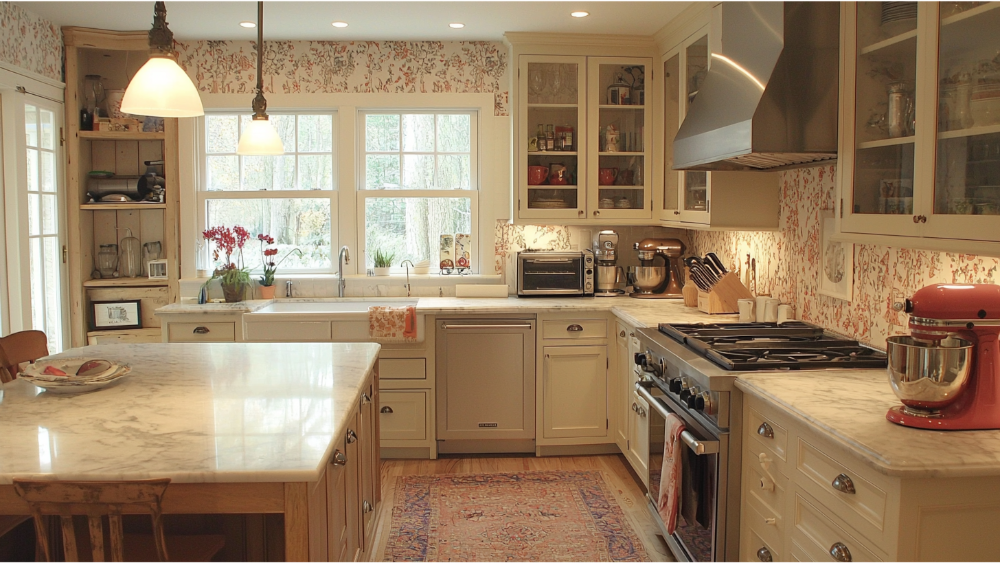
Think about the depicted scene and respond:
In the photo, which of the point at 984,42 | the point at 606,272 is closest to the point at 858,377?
the point at 984,42

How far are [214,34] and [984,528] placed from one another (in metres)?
4.62

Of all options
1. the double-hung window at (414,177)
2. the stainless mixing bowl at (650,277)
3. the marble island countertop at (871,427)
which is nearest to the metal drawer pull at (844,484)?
the marble island countertop at (871,427)

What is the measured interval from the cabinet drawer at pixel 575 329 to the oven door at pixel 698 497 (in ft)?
4.31

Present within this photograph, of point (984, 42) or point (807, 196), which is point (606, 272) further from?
point (984, 42)

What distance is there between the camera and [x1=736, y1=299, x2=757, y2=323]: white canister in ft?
12.2

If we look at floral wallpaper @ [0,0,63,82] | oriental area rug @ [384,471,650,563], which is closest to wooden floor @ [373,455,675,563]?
oriental area rug @ [384,471,650,563]

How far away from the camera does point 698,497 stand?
2.73m

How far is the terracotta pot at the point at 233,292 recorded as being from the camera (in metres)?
4.70

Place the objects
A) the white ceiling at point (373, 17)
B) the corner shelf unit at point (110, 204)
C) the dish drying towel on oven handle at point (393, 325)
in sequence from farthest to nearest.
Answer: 1. the corner shelf unit at point (110, 204)
2. the dish drying towel on oven handle at point (393, 325)
3. the white ceiling at point (373, 17)

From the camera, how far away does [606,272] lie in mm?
4859

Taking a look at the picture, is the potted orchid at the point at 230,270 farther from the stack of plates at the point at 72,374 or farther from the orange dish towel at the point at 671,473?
the orange dish towel at the point at 671,473

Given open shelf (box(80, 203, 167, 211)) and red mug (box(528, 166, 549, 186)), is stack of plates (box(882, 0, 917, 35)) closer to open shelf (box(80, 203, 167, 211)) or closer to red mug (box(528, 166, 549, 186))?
red mug (box(528, 166, 549, 186))

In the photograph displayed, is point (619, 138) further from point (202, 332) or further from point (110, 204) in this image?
point (110, 204)

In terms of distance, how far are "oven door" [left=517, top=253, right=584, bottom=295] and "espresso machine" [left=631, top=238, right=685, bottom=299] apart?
36 cm
